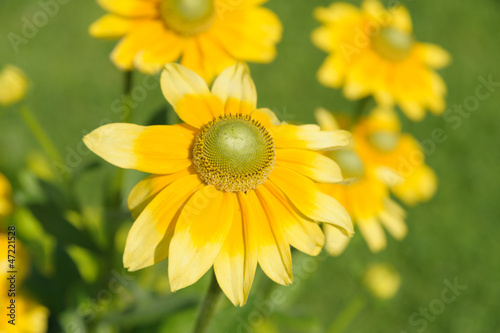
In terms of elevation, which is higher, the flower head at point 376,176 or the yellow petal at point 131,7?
the yellow petal at point 131,7

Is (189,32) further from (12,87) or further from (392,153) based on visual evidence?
(392,153)

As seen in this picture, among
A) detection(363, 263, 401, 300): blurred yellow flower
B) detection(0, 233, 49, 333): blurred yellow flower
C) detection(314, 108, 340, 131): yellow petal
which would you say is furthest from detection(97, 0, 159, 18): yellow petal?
detection(363, 263, 401, 300): blurred yellow flower

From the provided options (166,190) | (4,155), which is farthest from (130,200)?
(4,155)

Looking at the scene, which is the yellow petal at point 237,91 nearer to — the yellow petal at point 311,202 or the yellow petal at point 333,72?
the yellow petal at point 311,202

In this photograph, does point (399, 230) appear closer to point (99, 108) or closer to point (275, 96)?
point (275, 96)

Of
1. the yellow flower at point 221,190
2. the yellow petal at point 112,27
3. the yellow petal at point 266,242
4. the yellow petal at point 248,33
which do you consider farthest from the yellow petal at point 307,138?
the yellow petal at point 112,27

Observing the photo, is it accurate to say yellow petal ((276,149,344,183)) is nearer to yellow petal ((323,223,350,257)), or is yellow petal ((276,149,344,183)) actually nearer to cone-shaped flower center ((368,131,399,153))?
yellow petal ((323,223,350,257))
